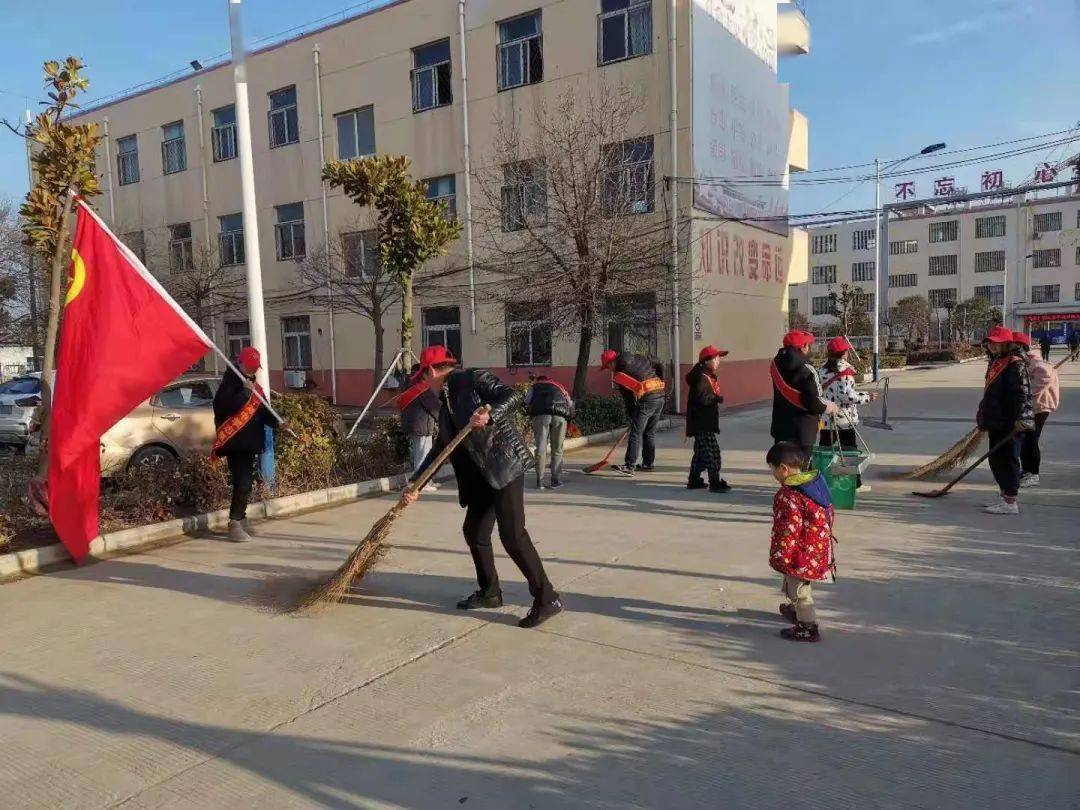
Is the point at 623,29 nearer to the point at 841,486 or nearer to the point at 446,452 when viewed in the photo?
the point at 841,486

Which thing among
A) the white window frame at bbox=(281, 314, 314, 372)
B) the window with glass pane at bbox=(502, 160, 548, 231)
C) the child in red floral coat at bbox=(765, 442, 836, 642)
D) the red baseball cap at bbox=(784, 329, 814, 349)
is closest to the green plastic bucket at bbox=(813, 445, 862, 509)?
the red baseball cap at bbox=(784, 329, 814, 349)

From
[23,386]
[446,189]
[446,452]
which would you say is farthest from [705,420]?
[446,189]

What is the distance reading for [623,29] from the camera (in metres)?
17.7

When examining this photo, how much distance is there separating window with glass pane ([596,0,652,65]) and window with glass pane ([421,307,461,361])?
296 inches

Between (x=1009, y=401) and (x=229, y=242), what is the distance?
2426 cm

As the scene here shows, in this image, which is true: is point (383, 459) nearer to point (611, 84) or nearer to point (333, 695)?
point (333, 695)

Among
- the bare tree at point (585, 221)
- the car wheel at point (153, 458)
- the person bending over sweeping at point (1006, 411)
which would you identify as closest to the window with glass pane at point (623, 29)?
the bare tree at point (585, 221)

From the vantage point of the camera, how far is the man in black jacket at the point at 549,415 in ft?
27.7

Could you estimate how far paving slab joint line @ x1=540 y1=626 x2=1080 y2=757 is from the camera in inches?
124

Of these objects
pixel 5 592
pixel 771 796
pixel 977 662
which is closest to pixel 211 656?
pixel 5 592

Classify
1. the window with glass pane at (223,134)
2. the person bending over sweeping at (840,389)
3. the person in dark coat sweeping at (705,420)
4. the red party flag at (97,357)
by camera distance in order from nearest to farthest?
the red party flag at (97,357) → the person bending over sweeping at (840,389) → the person in dark coat sweeping at (705,420) → the window with glass pane at (223,134)

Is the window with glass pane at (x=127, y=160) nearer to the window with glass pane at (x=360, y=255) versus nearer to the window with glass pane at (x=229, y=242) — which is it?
the window with glass pane at (x=229, y=242)

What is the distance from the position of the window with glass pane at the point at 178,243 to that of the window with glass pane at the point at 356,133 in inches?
295

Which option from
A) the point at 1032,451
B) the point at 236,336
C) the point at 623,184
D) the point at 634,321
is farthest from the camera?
the point at 236,336
